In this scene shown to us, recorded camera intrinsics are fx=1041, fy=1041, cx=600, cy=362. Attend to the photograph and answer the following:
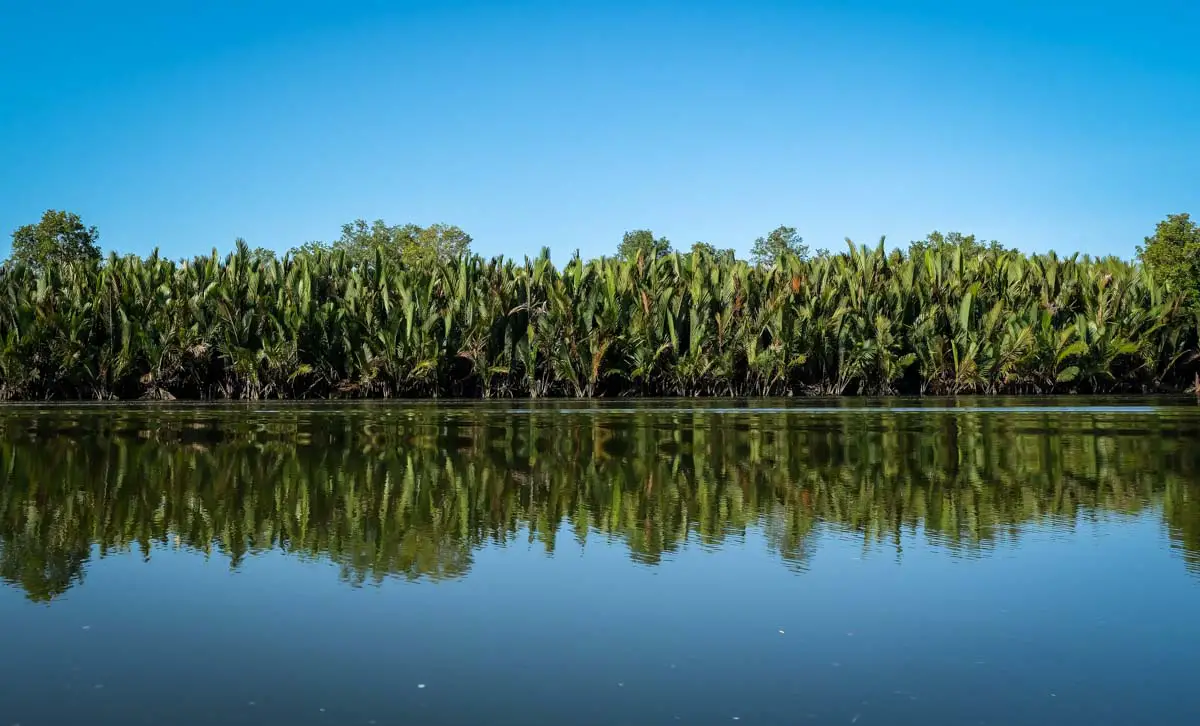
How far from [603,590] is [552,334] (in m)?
13.8

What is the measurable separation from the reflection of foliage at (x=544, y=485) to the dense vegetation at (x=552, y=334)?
21.5 ft

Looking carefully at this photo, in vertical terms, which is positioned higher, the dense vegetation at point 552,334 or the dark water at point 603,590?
the dense vegetation at point 552,334

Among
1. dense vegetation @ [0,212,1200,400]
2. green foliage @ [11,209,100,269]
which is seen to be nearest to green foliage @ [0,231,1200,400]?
dense vegetation @ [0,212,1200,400]

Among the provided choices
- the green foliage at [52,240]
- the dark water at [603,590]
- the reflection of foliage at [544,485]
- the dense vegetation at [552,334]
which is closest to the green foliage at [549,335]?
the dense vegetation at [552,334]

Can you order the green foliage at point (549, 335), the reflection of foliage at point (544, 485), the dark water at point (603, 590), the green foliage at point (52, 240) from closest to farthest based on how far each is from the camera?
1. the dark water at point (603, 590)
2. the reflection of foliage at point (544, 485)
3. the green foliage at point (549, 335)
4. the green foliage at point (52, 240)

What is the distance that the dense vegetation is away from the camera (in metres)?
16.8

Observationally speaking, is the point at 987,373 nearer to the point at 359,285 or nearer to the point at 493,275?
the point at 493,275

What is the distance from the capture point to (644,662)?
104 inches

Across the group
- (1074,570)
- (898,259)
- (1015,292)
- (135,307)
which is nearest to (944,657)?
(1074,570)

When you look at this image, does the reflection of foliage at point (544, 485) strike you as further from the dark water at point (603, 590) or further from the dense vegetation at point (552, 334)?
the dense vegetation at point (552, 334)

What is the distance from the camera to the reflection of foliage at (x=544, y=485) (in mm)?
4277

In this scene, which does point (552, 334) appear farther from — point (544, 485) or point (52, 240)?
point (52, 240)

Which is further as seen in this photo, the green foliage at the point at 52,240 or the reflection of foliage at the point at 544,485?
the green foliage at the point at 52,240

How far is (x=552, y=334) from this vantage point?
673 inches
